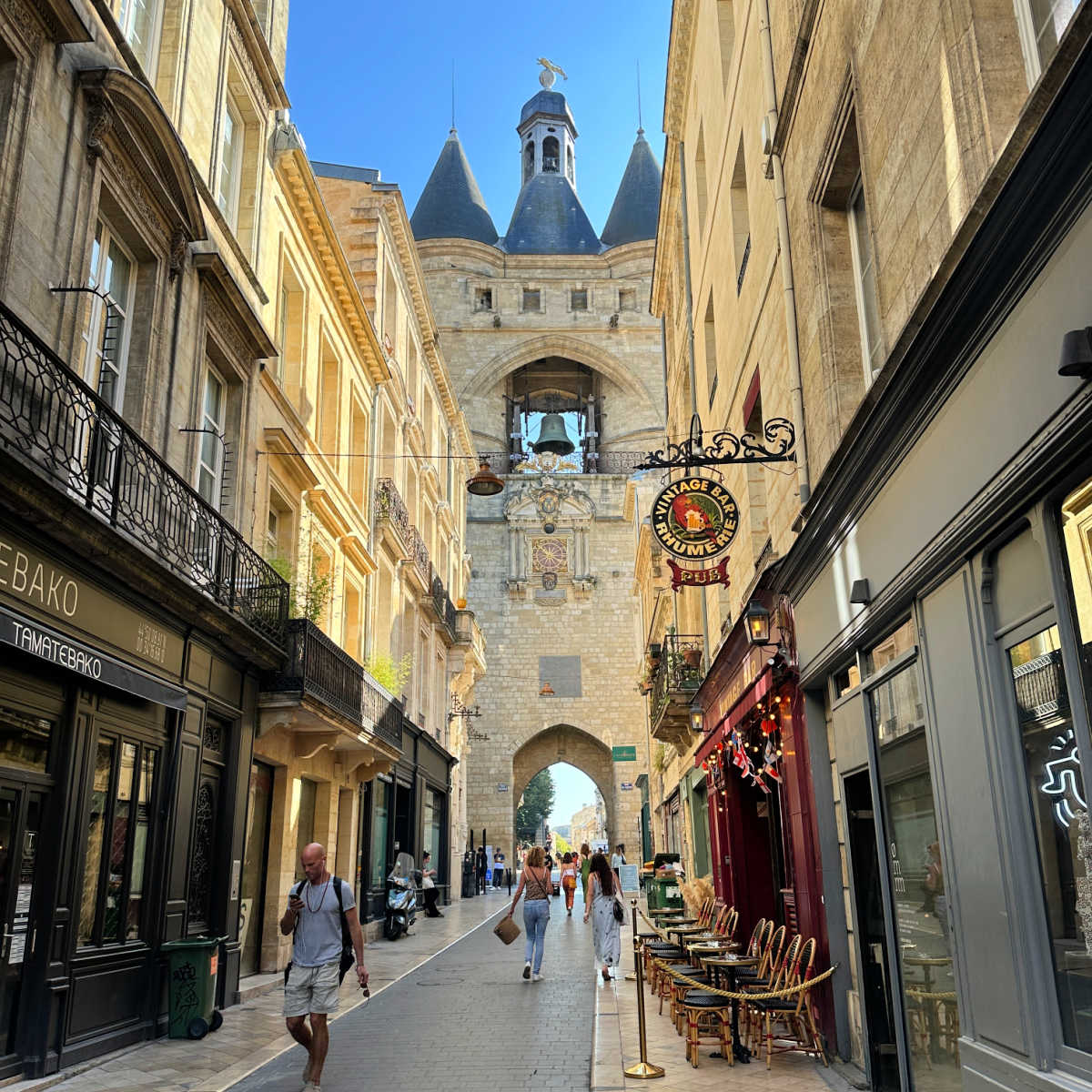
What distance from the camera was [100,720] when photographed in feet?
26.8

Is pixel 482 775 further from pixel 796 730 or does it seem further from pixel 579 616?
pixel 796 730

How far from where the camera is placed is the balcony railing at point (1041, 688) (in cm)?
385

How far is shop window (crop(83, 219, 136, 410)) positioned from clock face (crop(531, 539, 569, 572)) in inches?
1337

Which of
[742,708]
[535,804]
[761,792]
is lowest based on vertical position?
[761,792]

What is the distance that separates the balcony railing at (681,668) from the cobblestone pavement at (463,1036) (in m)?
4.78

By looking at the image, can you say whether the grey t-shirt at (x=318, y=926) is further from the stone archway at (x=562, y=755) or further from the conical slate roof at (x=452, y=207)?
the conical slate roof at (x=452, y=207)

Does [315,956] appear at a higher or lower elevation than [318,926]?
lower

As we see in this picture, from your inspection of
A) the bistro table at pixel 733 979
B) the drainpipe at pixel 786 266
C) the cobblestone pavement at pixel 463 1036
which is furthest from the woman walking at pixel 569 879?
the drainpipe at pixel 786 266

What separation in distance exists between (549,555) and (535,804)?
104ft

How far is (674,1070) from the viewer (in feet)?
23.8

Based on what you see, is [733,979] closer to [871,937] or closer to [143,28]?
[871,937]

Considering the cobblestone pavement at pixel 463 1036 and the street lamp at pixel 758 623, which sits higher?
the street lamp at pixel 758 623

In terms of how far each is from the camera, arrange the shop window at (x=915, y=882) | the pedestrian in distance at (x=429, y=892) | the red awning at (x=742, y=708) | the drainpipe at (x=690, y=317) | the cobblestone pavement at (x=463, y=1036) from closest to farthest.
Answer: the shop window at (x=915, y=882)
the cobblestone pavement at (x=463, y=1036)
the red awning at (x=742, y=708)
the drainpipe at (x=690, y=317)
the pedestrian in distance at (x=429, y=892)

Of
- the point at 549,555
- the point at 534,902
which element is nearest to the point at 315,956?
the point at 534,902
